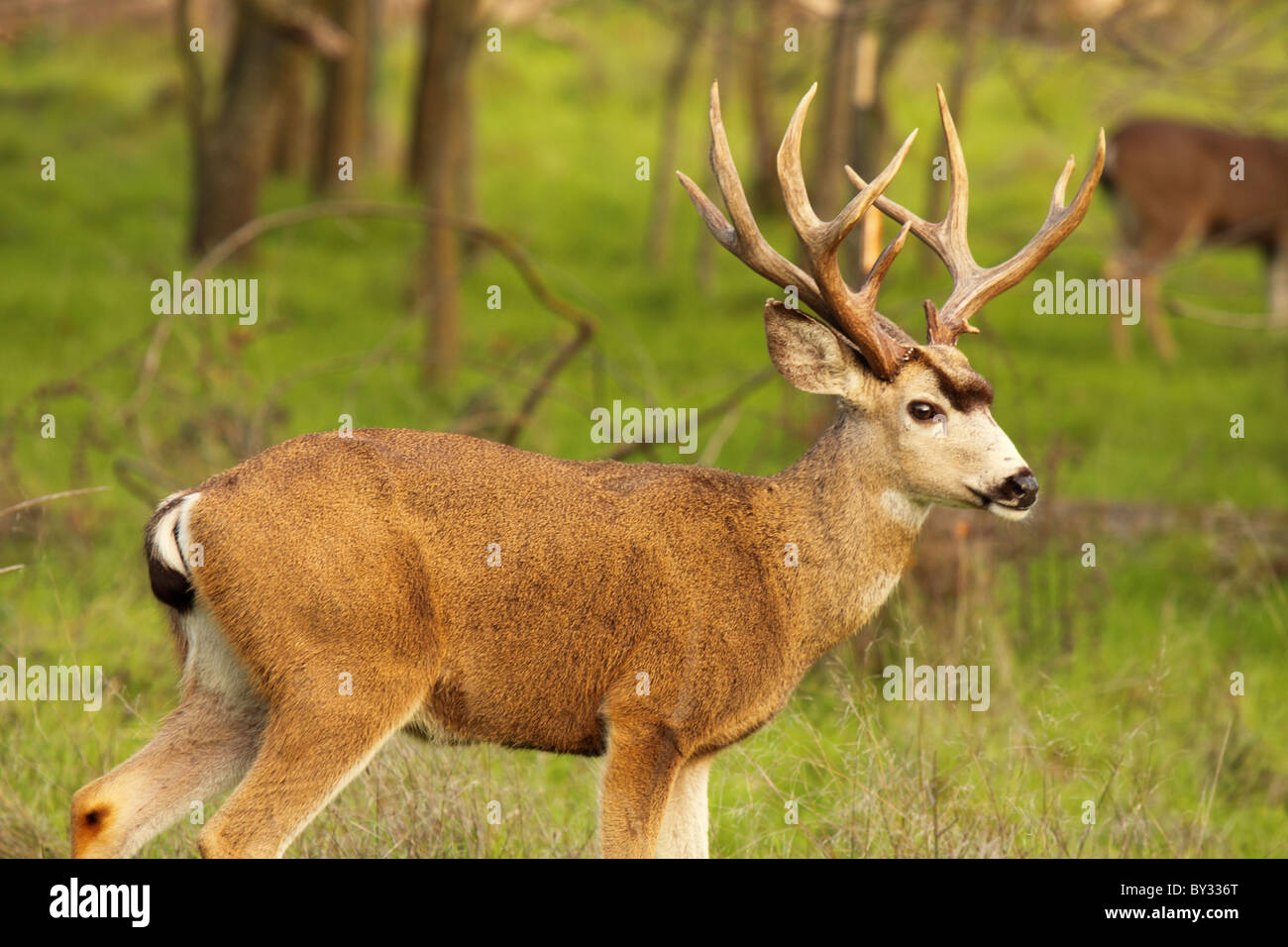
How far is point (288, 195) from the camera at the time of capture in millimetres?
15984

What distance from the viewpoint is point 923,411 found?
4.55 metres

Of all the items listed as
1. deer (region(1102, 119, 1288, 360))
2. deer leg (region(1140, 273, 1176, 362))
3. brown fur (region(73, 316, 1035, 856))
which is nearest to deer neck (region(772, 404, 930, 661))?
brown fur (region(73, 316, 1035, 856))

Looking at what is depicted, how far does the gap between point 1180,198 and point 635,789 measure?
449 inches

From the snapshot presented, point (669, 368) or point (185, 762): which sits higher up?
point (669, 368)

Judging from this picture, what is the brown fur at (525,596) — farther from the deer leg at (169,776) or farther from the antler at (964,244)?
the antler at (964,244)

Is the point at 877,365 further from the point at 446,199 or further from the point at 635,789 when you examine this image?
the point at 446,199

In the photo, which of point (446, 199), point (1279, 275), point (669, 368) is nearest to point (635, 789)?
point (446, 199)

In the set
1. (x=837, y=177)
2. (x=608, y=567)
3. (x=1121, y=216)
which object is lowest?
(x=608, y=567)

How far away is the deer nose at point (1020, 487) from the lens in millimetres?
4398

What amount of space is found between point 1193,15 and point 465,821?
1533cm

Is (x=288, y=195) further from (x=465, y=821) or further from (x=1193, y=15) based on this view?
(x=465, y=821)

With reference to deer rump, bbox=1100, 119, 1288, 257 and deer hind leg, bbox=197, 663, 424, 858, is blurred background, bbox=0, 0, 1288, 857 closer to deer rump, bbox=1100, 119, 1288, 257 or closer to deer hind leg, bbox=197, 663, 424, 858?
deer rump, bbox=1100, 119, 1288, 257

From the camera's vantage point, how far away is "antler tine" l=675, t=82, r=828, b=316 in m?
4.63
